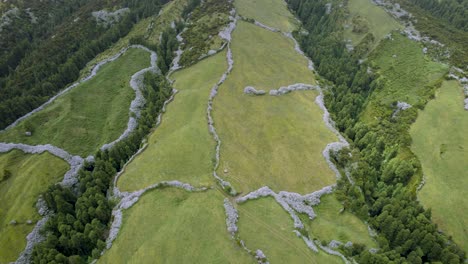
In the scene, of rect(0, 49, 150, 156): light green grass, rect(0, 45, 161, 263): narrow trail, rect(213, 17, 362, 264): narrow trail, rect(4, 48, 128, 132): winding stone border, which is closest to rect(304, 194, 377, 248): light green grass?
rect(213, 17, 362, 264): narrow trail

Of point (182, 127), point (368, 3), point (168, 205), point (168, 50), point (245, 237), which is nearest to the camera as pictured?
point (245, 237)

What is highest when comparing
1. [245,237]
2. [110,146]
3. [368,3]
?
[368,3]

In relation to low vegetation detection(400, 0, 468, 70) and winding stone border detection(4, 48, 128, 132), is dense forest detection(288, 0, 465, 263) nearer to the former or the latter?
low vegetation detection(400, 0, 468, 70)

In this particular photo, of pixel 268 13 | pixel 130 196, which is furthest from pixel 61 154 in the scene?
pixel 268 13

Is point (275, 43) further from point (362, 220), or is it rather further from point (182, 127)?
point (362, 220)

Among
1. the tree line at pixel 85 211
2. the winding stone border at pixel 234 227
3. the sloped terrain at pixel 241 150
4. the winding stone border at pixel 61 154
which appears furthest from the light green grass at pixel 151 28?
the winding stone border at pixel 234 227

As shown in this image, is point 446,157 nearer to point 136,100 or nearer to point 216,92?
point 216,92

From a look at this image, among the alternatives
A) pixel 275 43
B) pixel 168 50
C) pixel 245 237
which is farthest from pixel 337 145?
pixel 168 50
